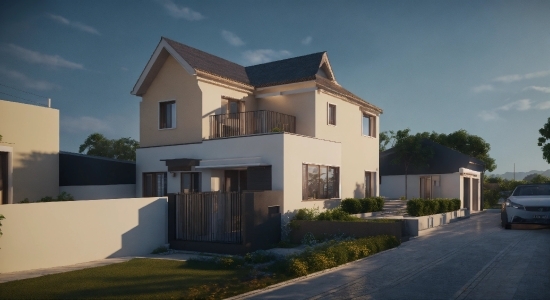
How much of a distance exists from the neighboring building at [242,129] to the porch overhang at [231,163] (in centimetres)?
5

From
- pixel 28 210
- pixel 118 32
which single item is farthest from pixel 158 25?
pixel 28 210

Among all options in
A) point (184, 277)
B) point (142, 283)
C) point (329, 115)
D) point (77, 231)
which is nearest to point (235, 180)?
point (329, 115)

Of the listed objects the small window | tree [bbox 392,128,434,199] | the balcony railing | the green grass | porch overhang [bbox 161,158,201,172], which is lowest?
the green grass

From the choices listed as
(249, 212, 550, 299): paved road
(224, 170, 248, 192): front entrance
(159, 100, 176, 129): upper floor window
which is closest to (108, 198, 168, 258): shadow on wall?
(224, 170, 248, 192): front entrance

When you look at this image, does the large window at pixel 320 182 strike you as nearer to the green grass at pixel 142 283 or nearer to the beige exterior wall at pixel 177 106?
the beige exterior wall at pixel 177 106

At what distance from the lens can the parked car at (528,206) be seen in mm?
17891

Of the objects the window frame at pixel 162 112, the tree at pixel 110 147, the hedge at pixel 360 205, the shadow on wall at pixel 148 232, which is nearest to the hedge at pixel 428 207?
the hedge at pixel 360 205

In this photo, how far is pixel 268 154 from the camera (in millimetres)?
17484

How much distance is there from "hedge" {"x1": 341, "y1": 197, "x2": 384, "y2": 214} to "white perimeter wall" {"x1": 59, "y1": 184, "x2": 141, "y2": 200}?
410 inches

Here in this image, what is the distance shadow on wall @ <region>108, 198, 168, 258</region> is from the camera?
14367 millimetres

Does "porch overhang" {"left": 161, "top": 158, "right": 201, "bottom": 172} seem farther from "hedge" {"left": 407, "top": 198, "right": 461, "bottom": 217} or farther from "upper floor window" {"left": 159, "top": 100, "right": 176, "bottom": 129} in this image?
"hedge" {"left": 407, "top": 198, "right": 461, "bottom": 217}

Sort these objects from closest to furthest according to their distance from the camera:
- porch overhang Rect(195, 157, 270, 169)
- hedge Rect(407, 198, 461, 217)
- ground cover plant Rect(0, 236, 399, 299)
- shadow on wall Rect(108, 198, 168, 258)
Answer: ground cover plant Rect(0, 236, 399, 299)
shadow on wall Rect(108, 198, 168, 258)
porch overhang Rect(195, 157, 270, 169)
hedge Rect(407, 198, 461, 217)

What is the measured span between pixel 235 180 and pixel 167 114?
5.03 m

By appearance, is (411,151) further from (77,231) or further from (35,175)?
(77,231)
